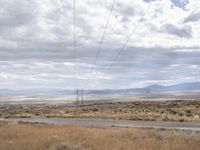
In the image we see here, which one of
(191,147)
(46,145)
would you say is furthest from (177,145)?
(46,145)

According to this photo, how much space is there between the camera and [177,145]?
724 inches

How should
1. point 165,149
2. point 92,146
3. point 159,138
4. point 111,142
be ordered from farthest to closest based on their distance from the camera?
point 159,138
point 111,142
point 92,146
point 165,149

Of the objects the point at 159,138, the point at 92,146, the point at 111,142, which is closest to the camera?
the point at 92,146

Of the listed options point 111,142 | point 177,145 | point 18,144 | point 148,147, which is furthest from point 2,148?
point 177,145

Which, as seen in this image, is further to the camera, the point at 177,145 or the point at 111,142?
the point at 111,142

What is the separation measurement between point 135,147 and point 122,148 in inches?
22.2

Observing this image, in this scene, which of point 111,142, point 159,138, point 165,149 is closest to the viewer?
point 165,149

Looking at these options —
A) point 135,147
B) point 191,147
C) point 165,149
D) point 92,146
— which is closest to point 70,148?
point 92,146

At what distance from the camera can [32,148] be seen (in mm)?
18781

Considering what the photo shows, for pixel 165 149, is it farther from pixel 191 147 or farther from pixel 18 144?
pixel 18 144

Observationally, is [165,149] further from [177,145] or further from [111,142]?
[111,142]

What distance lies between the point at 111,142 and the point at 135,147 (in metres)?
2.58

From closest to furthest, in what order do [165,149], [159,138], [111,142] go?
[165,149], [111,142], [159,138]

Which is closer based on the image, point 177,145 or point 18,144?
point 177,145
